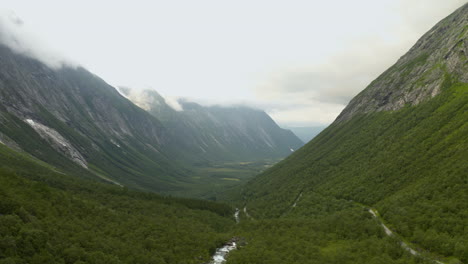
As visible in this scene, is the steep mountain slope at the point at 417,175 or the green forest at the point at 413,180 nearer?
the green forest at the point at 413,180

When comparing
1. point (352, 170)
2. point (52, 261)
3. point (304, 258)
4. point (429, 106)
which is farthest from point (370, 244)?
point (429, 106)

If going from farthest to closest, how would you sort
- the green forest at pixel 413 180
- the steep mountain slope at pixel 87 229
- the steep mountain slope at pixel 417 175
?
the steep mountain slope at pixel 417 175, the green forest at pixel 413 180, the steep mountain slope at pixel 87 229

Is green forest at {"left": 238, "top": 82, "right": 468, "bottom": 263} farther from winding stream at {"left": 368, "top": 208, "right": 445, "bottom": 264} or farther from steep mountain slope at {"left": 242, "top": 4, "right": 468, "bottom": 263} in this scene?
winding stream at {"left": 368, "top": 208, "right": 445, "bottom": 264}

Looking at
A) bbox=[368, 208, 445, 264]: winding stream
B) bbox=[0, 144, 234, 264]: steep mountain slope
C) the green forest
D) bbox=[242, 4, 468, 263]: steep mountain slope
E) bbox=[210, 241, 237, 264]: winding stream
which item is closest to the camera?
bbox=[0, 144, 234, 264]: steep mountain slope

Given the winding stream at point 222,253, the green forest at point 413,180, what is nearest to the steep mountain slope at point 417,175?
the green forest at point 413,180

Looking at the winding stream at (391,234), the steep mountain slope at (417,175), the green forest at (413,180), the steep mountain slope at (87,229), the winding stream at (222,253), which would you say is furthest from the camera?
the winding stream at (222,253)

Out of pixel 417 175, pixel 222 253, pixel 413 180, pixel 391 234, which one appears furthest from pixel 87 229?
pixel 417 175

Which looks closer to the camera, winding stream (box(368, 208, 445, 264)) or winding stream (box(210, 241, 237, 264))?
winding stream (box(368, 208, 445, 264))

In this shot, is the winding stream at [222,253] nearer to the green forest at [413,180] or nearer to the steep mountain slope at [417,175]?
the green forest at [413,180]

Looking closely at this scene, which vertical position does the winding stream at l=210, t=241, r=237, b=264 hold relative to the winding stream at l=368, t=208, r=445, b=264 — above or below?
below

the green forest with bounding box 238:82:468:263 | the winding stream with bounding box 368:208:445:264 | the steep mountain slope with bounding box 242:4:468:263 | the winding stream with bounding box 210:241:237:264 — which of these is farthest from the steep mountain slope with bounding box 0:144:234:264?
the winding stream with bounding box 368:208:445:264

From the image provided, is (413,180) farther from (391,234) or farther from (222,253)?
(222,253)
